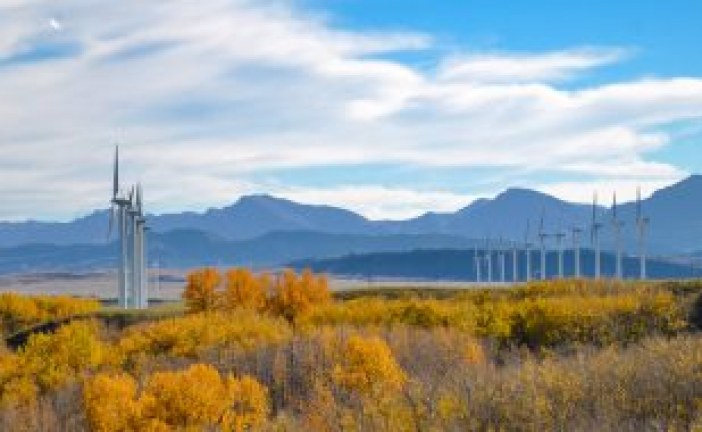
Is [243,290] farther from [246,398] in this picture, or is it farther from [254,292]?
[246,398]

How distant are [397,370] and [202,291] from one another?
74.3 m

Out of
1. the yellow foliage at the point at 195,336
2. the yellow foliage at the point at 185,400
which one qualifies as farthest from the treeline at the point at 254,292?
the yellow foliage at the point at 185,400

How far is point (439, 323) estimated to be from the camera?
7431cm

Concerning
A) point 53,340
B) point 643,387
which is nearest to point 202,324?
point 53,340

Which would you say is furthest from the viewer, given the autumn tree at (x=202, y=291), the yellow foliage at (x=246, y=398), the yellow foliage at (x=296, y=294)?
the autumn tree at (x=202, y=291)

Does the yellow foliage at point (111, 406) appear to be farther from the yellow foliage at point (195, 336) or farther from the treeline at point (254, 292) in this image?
the treeline at point (254, 292)

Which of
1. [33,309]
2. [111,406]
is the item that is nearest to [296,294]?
[33,309]

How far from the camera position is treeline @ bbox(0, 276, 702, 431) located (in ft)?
66.9

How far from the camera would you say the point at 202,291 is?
119688 millimetres

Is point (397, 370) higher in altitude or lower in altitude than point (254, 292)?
lower

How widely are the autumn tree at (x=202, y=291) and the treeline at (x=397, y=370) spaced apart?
1902 cm

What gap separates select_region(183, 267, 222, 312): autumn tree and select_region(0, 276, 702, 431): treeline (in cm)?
Result: 1902

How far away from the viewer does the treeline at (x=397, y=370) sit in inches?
803

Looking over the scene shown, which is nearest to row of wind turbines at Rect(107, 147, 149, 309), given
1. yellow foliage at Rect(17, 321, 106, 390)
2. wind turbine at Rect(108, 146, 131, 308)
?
wind turbine at Rect(108, 146, 131, 308)
